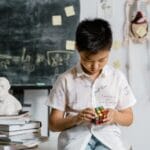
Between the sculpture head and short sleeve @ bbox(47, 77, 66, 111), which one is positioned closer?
short sleeve @ bbox(47, 77, 66, 111)

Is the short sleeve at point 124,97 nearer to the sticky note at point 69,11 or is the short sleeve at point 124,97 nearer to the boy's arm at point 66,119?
the boy's arm at point 66,119

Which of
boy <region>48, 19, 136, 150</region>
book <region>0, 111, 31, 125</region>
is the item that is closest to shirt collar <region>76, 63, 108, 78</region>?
boy <region>48, 19, 136, 150</region>

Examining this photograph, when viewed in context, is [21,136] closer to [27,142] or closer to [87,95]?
[27,142]

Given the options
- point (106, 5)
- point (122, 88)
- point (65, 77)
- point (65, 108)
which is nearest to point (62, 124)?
point (65, 108)

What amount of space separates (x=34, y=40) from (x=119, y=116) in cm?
72

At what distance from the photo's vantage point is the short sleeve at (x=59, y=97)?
1.61 metres

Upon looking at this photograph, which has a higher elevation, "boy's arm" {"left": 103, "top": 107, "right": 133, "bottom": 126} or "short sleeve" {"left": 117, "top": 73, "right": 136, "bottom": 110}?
"short sleeve" {"left": 117, "top": 73, "right": 136, "bottom": 110}

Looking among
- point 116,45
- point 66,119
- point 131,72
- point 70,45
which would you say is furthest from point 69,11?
point 66,119

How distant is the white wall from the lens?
213cm

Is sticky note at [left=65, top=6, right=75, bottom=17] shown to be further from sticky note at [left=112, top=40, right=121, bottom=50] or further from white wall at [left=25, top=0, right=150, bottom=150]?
sticky note at [left=112, top=40, right=121, bottom=50]

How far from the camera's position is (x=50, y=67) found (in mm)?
2049

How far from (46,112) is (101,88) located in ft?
2.11

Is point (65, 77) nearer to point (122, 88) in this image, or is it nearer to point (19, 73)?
point (122, 88)

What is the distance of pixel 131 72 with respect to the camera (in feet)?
7.06
